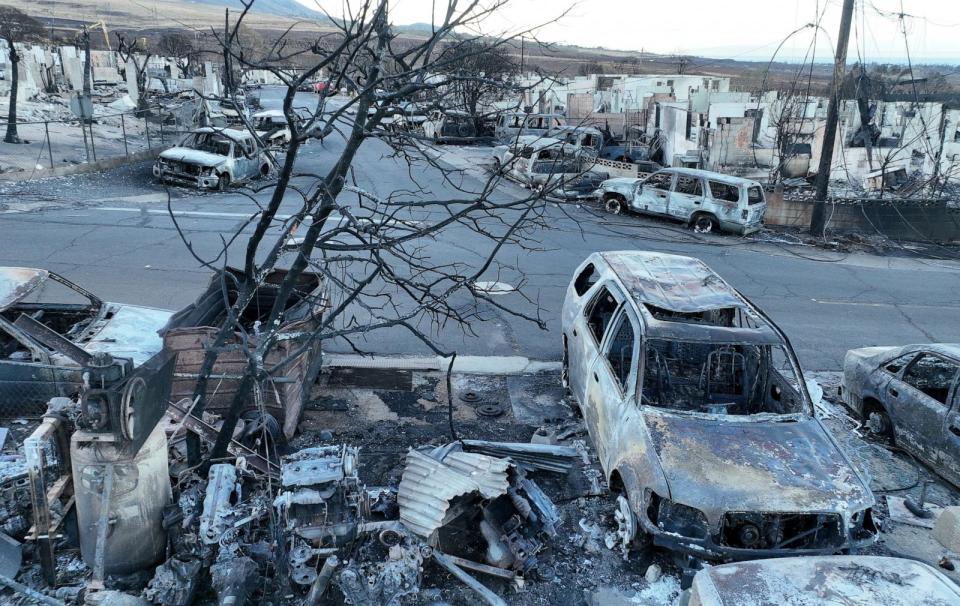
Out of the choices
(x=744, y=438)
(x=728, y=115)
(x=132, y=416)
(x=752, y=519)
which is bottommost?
(x=752, y=519)

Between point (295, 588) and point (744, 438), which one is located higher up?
point (744, 438)

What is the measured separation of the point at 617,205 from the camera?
19.0 metres

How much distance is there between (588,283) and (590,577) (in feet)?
11.4

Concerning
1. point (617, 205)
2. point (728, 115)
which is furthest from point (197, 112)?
point (728, 115)

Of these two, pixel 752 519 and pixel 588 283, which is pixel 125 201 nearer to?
pixel 588 283

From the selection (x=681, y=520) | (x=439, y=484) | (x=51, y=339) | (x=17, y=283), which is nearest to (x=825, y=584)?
(x=681, y=520)

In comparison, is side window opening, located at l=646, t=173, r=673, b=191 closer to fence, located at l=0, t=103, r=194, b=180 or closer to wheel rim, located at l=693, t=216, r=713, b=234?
wheel rim, located at l=693, t=216, r=713, b=234

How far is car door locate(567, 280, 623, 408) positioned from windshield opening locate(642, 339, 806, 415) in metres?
0.56

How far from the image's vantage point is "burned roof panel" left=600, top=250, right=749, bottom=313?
6441 mm

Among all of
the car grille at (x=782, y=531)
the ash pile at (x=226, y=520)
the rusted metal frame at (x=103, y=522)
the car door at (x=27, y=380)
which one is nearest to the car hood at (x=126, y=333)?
the car door at (x=27, y=380)

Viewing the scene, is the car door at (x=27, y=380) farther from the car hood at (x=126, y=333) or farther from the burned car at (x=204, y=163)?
the burned car at (x=204, y=163)

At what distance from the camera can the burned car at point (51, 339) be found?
651cm

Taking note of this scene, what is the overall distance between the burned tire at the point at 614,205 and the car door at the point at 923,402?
12182 millimetres

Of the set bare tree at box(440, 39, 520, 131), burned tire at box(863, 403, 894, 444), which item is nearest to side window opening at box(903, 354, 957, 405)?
burned tire at box(863, 403, 894, 444)
